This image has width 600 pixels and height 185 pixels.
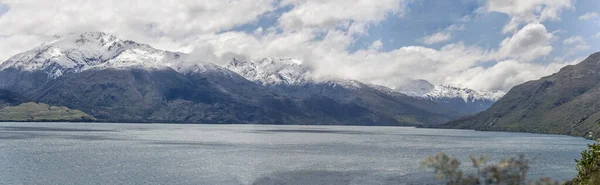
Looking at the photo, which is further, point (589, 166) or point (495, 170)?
point (589, 166)

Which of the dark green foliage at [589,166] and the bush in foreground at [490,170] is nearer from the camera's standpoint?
the bush in foreground at [490,170]

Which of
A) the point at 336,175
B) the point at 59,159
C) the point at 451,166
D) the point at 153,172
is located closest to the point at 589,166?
the point at 451,166

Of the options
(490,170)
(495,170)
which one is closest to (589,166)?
(490,170)

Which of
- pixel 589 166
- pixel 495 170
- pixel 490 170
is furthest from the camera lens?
pixel 589 166

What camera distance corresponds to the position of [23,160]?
17675cm

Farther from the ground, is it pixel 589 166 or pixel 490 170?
pixel 490 170

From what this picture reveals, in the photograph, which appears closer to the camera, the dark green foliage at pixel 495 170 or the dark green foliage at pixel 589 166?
the dark green foliage at pixel 495 170

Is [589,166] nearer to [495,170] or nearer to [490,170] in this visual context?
[490,170]

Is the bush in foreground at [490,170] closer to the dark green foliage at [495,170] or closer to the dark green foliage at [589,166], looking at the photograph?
the dark green foliage at [495,170]

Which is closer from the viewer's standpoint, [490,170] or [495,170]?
[495,170]

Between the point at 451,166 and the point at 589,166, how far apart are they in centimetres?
2872

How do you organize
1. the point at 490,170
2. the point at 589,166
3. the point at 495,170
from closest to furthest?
the point at 495,170 → the point at 490,170 → the point at 589,166

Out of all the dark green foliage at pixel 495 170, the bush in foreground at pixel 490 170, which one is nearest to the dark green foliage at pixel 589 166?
the bush in foreground at pixel 490 170

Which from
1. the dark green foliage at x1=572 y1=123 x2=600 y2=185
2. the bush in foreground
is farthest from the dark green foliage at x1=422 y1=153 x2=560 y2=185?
the dark green foliage at x1=572 y1=123 x2=600 y2=185
